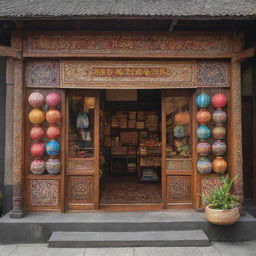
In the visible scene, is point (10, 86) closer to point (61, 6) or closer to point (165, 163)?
point (61, 6)

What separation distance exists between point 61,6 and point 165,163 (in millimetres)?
4084

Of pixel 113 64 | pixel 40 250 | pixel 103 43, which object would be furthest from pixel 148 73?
pixel 40 250

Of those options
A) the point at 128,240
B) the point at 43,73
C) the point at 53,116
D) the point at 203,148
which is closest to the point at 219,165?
the point at 203,148

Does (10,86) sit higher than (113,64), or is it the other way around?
(113,64)

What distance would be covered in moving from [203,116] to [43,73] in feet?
11.6

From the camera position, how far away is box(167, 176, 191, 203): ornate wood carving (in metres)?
6.32

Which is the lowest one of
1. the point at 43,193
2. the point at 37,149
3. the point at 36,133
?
the point at 43,193

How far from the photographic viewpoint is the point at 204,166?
5.98m

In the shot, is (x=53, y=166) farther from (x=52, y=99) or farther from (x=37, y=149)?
(x=52, y=99)

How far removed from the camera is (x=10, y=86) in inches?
248

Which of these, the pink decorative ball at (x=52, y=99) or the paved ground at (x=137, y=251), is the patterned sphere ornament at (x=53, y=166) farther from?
the paved ground at (x=137, y=251)

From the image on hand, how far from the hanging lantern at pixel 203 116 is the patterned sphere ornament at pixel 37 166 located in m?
3.45

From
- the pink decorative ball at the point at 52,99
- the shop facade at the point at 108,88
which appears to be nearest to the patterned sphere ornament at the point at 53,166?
the shop facade at the point at 108,88

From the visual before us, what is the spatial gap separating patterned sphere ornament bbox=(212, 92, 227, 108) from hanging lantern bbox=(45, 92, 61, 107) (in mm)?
3314
